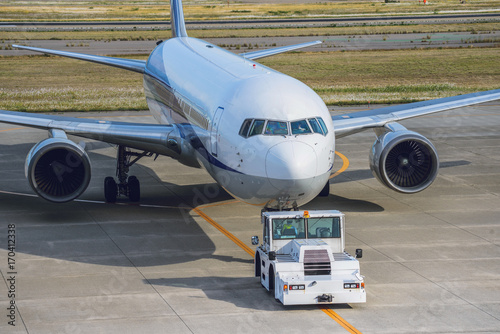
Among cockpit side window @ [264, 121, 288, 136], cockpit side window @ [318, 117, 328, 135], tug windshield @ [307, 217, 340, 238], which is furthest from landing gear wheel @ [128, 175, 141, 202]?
tug windshield @ [307, 217, 340, 238]

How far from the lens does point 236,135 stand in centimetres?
2103

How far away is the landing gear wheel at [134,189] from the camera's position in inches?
1114

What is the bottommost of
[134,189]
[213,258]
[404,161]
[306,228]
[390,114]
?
[213,258]

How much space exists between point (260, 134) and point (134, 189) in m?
9.18

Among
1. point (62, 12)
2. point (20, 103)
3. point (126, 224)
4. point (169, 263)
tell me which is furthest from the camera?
point (62, 12)

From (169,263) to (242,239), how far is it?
9.69ft

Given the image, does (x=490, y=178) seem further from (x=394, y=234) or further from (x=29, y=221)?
(x=29, y=221)

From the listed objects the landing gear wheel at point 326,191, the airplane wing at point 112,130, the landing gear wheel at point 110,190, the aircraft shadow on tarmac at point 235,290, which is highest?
the airplane wing at point 112,130

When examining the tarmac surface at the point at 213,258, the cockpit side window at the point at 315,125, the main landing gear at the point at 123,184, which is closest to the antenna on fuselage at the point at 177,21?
the tarmac surface at the point at 213,258

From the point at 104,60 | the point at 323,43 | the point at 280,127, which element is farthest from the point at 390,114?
the point at 323,43

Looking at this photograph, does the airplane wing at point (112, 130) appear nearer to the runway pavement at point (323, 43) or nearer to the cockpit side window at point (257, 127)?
the cockpit side window at point (257, 127)

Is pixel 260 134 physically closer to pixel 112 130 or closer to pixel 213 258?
pixel 213 258

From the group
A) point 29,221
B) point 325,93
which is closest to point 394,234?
point 29,221

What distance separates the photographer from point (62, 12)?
491ft
